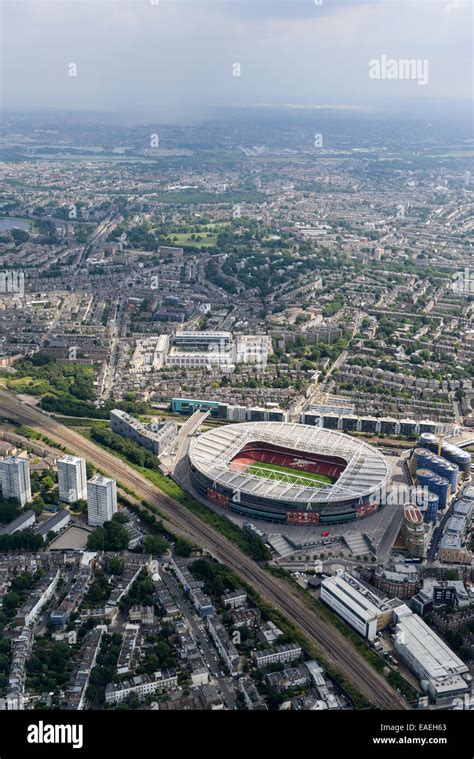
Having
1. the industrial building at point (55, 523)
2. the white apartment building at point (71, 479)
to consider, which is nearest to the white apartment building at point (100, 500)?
the industrial building at point (55, 523)

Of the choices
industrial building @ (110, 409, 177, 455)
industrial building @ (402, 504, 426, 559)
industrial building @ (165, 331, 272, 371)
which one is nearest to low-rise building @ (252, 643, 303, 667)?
industrial building @ (402, 504, 426, 559)

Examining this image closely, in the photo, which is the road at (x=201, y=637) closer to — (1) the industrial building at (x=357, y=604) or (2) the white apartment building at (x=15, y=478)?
(1) the industrial building at (x=357, y=604)

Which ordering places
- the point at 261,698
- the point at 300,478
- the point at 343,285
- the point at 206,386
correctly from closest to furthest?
the point at 261,698
the point at 300,478
the point at 206,386
the point at 343,285

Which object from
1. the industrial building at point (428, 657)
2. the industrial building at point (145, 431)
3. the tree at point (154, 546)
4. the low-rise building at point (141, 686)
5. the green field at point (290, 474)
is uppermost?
the industrial building at point (145, 431)

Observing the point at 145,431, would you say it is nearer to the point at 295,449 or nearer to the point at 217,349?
the point at 295,449

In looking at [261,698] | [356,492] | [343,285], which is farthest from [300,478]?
[343,285]

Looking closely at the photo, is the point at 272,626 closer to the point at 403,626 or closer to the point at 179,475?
the point at 403,626
